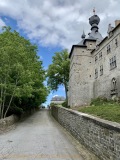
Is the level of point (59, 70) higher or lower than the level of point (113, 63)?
higher

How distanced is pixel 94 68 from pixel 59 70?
13.6m

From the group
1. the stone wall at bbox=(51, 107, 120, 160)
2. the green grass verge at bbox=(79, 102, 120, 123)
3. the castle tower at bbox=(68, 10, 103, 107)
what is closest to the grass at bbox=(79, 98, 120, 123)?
the green grass verge at bbox=(79, 102, 120, 123)

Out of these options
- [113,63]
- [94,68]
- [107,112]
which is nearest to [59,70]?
[94,68]

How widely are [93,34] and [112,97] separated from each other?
16.9m

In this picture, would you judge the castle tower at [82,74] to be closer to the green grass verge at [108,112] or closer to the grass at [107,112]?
the grass at [107,112]

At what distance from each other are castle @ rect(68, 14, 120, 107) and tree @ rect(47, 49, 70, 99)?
33.6ft

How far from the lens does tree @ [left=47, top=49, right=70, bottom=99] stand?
42812 millimetres

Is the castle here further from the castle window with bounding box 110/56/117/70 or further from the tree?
the tree

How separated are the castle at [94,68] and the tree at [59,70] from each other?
33.6 ft

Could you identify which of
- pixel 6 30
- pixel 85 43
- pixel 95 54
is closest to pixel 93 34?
pixel 85 43

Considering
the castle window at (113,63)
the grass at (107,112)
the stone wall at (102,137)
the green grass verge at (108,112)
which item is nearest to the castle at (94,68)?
the castle window at (113,63)

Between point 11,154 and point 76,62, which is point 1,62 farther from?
point 76,62

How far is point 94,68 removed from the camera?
30.7 metres

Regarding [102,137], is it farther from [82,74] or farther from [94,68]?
[82,74]
